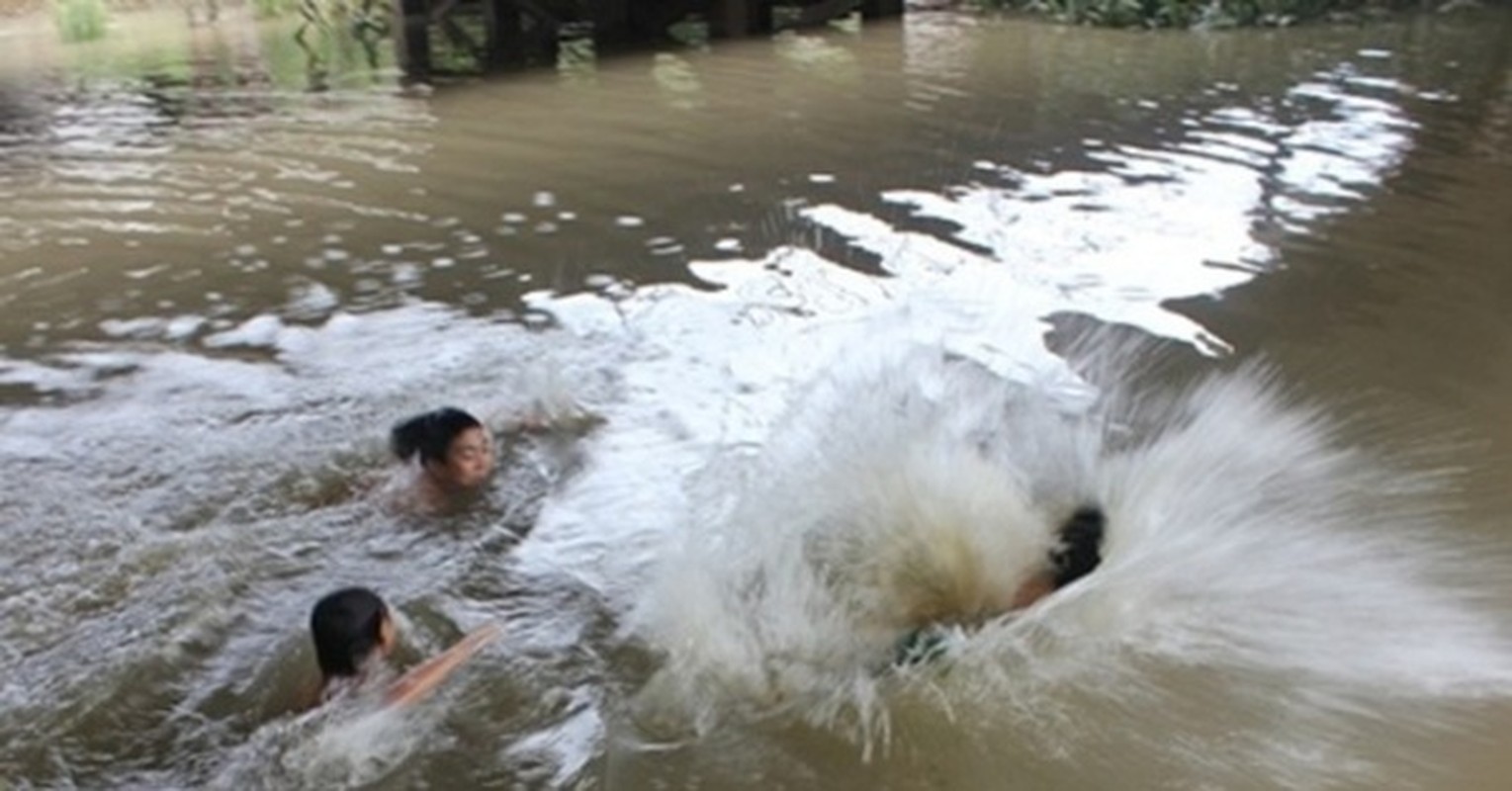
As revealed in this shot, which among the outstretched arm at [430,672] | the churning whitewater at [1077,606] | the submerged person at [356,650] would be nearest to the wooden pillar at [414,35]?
the churning whitewater at [1077,606]

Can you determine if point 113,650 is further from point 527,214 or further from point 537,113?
point 537,113

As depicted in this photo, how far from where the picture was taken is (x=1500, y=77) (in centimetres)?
1345

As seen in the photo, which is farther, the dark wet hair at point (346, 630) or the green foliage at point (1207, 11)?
the green foliage at point (1207, 11)

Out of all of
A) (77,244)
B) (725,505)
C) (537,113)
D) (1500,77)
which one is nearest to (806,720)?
(725,505)

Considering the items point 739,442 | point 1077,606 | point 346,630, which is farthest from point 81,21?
point 1077,606

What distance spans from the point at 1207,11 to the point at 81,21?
18.2 meters

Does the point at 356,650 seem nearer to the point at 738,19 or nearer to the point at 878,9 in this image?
the point at 738,19

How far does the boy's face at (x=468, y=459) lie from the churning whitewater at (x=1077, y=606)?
82 cm

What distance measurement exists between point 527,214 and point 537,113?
4367 mm

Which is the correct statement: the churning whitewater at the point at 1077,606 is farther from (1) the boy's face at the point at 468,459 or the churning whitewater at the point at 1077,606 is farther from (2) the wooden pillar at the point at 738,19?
(2) the wooden pillar at the point at 738,19

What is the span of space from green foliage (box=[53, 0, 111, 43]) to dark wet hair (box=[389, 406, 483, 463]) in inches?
818

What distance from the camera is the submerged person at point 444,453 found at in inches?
193

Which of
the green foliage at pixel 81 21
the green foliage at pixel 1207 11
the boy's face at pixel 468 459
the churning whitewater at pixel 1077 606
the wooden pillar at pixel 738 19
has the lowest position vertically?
the churning whitewater at pixel 1077 606

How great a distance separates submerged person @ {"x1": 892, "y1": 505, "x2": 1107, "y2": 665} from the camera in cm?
391
